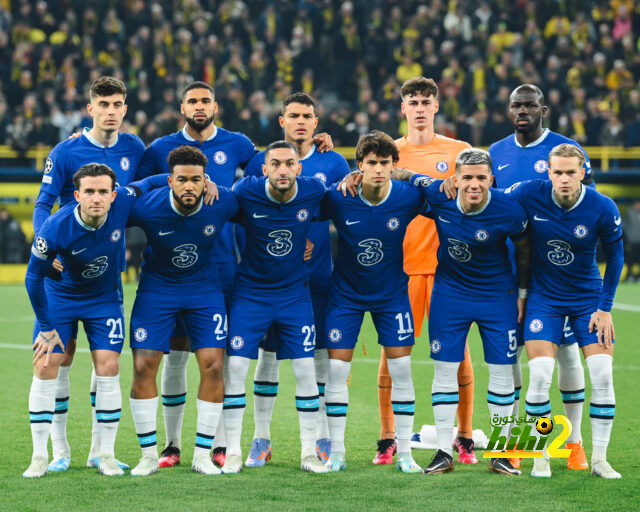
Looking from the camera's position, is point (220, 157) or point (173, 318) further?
point (220, 157)

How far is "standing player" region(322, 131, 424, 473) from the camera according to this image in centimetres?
624

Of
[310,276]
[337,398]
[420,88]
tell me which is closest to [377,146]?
[420,88]

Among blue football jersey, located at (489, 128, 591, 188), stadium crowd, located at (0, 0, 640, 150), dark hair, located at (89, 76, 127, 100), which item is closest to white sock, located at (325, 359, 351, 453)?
blue football jersey, located at (489, 128, 591, 188)

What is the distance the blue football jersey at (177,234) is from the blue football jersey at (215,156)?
45 cm

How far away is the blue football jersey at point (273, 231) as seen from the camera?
20.3 ft

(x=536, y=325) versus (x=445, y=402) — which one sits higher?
(x=536, y=325)

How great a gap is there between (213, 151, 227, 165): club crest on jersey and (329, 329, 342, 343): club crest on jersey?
4.55ft

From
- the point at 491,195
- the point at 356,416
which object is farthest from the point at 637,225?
the point at 491,195

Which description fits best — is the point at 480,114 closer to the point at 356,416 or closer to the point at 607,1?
the point at 607,1

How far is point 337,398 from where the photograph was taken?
6.28 metres

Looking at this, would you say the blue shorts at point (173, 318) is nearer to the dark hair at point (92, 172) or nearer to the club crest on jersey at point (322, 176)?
the dark hair at point (92, 172)

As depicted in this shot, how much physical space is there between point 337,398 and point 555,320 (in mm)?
1428

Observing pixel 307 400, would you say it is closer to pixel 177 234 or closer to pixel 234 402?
pixel 234 402

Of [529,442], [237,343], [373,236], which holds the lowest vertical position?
[529,442]
